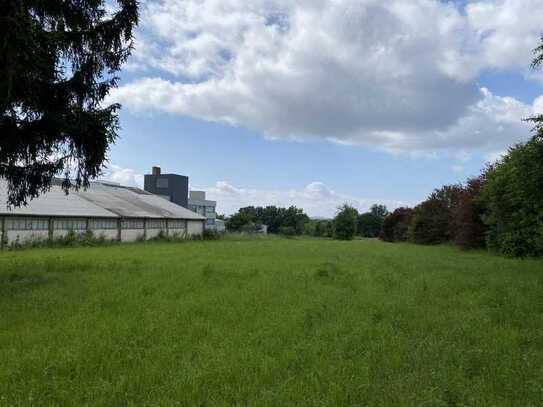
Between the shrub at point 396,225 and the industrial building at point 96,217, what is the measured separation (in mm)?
27500

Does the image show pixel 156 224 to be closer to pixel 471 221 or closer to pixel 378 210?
pixel 471 221

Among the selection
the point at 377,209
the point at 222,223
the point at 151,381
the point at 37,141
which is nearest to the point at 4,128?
the point at 37,141

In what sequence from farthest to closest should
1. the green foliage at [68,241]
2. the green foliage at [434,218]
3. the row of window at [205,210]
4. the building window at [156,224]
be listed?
the row of window at [205,210] < the green foliage at [434,218] < the building window at [156,224] < the green foliage at [68,241]

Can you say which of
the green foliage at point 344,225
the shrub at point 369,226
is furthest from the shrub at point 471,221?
the shrub at point 369,226

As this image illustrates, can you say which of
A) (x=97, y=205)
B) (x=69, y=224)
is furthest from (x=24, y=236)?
(x=97, y=205)

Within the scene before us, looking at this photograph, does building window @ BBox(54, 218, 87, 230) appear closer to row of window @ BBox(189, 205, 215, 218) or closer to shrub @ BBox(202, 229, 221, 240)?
shrub @ BBox(202, 229, 221, 240)

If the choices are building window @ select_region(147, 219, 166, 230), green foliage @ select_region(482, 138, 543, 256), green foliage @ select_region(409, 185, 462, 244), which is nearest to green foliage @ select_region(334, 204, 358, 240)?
green foliage @ select_region(409, 185, 462, 244)

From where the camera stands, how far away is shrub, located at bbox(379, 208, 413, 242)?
62403mm

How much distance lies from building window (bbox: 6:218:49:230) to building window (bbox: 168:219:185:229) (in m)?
17.0

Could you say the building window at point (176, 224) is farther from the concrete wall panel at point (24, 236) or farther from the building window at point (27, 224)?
the concrete wall panel at point (24, 236)

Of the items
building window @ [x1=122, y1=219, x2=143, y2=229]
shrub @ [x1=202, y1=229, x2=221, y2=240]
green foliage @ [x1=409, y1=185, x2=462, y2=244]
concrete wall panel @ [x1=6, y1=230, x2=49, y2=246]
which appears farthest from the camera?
shrub @ [x1=202, y1=229, x2=221, y2=240]

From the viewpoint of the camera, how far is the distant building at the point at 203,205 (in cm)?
10281

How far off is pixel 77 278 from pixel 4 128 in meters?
4.64

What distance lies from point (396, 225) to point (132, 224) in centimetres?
3864
